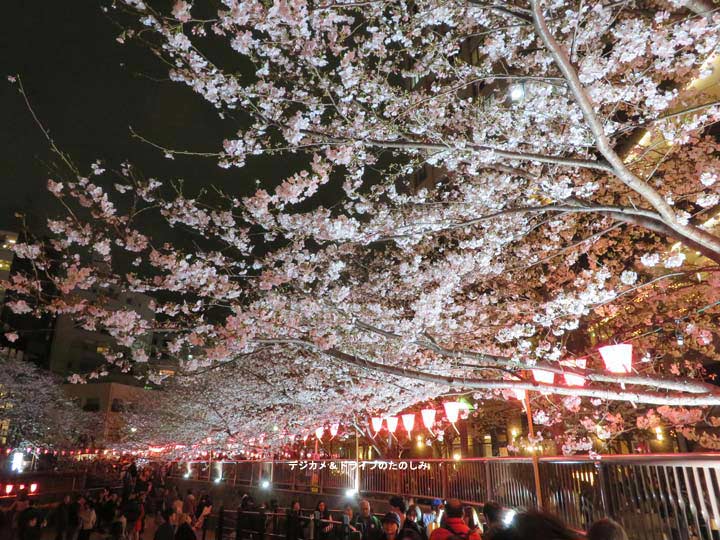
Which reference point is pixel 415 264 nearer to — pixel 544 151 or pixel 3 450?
pixel 544 151

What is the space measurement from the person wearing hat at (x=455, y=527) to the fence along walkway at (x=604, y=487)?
3.15 ft

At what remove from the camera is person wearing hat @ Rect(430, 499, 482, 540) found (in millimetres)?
4793

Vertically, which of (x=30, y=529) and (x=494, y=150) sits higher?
(x=494, y=150)


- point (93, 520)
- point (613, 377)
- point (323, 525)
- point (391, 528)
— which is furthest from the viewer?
point (93, 520)

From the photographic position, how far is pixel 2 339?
50.4 metres

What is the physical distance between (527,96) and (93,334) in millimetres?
63102

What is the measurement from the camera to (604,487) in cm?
627

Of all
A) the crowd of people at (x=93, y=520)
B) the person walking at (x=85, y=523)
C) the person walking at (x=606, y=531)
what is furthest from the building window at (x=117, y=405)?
the person walking at (x=606, y=531)

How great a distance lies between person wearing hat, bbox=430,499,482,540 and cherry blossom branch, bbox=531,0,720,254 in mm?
4301

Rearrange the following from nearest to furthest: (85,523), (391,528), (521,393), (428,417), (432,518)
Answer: (391,528)
(432,518)
(521,393)
(85,523)
(428,417)

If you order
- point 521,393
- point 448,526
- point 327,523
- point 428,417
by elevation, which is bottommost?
point 327,523

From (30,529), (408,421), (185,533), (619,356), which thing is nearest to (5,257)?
(30,529)

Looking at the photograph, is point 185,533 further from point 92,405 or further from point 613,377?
point 92,405

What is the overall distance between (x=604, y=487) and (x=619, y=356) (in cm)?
295
